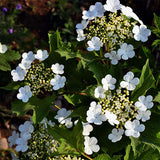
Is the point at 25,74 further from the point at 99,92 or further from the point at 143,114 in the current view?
the point at 143,114

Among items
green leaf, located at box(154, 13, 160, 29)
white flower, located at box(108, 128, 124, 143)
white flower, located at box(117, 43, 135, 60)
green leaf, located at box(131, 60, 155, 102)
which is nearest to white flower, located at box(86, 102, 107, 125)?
white flower, located at box(108, 128, 124, 143)

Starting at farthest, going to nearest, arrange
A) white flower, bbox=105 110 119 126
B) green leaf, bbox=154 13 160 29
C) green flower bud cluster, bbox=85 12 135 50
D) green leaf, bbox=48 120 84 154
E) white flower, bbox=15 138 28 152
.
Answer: green leaf, bbox=154 13 160 29 → white flower, bbox=15 138 28 152 → green flower bud cluster, bbox=85 12 135 50 → green leaf, bbox=48 120 84 154 → white flower, bbox=105 110 119 126

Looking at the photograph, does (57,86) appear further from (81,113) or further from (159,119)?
(159,119)

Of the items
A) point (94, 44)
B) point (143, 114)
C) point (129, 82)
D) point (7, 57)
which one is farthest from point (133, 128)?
point (7, 57)

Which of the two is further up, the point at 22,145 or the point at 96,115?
the point at 96,115

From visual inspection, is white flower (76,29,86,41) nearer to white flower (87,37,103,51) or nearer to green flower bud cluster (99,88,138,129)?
white flower (87,37,103,51)

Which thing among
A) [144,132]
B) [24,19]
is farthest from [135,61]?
[24,19]
